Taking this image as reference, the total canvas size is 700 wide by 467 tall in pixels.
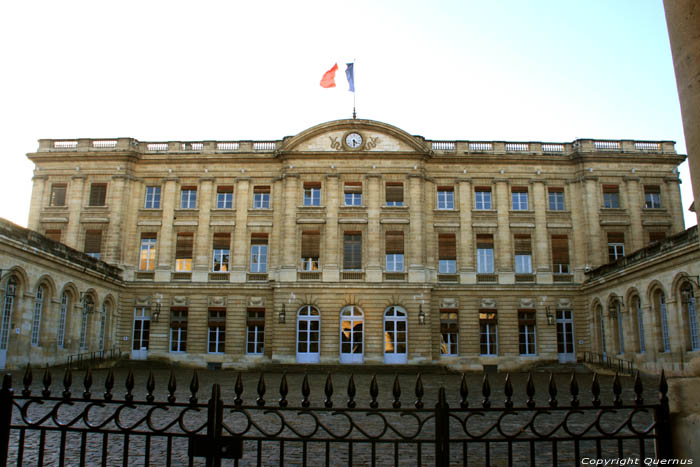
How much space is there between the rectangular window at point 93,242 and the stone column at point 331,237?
11.7 meters

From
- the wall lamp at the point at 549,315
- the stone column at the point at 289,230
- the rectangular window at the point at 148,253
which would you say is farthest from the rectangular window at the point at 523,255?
the rectangular window at the point at 148,253

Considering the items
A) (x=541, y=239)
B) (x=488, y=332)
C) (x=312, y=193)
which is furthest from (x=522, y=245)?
(x=312, y=193)

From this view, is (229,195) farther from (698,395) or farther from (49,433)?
(698,395)

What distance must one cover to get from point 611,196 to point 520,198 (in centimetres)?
465

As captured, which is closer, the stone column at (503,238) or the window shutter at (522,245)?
the stone column at (503,238)

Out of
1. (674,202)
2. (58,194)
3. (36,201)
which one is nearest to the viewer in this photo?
(674,202)

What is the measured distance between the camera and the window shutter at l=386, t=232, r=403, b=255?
3052 cm

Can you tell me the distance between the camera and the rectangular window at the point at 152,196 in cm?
3211

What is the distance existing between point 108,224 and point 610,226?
1025 inches

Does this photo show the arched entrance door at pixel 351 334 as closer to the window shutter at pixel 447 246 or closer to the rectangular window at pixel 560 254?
the window shutter at pixel 447 246

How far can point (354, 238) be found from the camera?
101 ft

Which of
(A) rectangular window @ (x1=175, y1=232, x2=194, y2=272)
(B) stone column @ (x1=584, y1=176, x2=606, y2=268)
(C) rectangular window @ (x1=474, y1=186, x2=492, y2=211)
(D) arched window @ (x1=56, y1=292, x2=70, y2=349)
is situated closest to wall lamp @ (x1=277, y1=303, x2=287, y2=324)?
(A) rectangular window @ (x1=175, y1=232, x2=194, y2=272)

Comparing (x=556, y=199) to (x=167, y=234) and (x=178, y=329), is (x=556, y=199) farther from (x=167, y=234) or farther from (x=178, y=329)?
(x=178, y=329)

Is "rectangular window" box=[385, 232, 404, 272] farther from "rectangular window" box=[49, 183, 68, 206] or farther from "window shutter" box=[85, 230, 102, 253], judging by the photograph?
"rectangular window" box=[49, 183, 68, 206]
